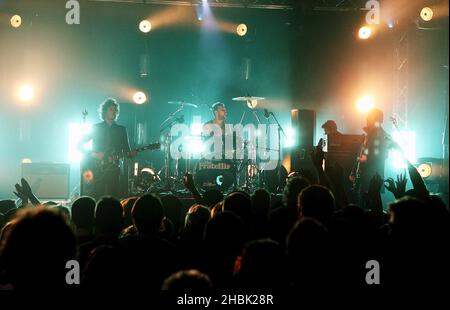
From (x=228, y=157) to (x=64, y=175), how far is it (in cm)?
360

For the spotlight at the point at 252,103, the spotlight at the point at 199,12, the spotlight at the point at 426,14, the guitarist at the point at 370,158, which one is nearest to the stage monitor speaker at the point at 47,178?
the spotlight at the point at 252,103

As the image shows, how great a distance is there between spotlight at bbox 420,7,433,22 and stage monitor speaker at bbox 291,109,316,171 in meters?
4.59

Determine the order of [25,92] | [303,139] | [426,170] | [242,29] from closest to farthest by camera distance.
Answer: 1. [303,139]
2. [426,170]
3. [25,92]
4. [242,29]

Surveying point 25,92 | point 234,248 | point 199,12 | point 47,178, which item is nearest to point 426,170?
point 199,12

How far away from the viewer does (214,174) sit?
10539 millimetres

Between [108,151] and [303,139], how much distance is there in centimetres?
404

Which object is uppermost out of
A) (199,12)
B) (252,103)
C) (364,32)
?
(199,12)

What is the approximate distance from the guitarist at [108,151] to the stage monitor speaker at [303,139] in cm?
352

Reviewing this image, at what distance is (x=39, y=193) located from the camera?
10523 mm

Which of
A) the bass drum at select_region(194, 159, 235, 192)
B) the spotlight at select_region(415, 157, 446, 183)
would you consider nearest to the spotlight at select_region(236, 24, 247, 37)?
the bass drum at select_region(194, 159, 235, 192)

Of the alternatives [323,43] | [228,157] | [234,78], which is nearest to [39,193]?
[228,157]

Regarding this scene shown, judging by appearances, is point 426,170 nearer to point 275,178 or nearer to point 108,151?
point 275,178

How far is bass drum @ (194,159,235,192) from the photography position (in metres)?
10.5

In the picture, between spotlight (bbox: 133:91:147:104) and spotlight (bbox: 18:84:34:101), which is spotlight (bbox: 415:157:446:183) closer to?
spotlight (bbox: 133:91:147:104)
